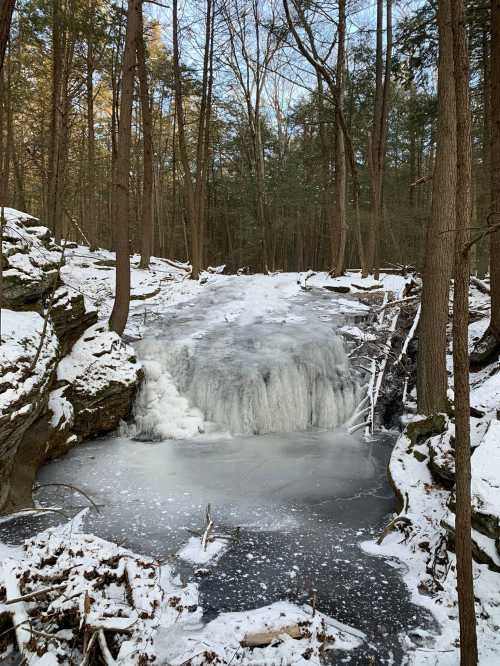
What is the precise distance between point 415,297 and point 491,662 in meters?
9.49

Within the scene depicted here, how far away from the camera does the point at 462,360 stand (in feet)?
9.16

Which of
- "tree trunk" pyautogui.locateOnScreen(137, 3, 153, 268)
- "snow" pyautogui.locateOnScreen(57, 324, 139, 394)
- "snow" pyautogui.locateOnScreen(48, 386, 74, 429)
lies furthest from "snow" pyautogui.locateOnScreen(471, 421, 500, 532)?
"tree trunk" pyautogui.locateOnScreen(137, 3, 153, 268)

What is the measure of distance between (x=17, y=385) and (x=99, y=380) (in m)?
2.70

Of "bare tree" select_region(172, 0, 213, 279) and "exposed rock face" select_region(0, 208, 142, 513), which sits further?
"bare tree" select_region(172, 0, 213, 279)

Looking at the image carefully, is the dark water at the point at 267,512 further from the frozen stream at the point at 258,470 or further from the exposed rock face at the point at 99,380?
the exposed rock face at the point at 99,380

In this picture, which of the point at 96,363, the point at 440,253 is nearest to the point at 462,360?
the point at 440,253

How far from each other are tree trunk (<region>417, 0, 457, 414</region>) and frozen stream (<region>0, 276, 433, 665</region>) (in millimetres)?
1468

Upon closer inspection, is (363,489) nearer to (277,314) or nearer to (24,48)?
(277,314)

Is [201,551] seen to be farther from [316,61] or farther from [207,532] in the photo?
[316,61]

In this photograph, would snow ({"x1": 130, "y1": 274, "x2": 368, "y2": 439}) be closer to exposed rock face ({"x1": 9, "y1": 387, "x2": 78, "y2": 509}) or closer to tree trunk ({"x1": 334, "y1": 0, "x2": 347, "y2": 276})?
exposed rock face ({"x1": 9, "y1": 387, "x2": 78, "y2": 509})

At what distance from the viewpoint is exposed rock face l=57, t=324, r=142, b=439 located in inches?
298

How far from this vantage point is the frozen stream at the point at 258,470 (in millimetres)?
4000

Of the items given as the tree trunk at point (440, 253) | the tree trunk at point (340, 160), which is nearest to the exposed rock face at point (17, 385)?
the tree trunk at point (440, 253)

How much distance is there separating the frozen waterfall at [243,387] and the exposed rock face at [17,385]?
8.56ft
